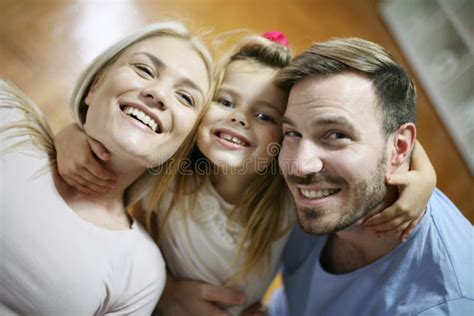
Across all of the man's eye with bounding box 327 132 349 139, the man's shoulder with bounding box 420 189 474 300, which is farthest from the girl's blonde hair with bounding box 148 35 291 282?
the man's shoulder with bounding box 420 189 474 300

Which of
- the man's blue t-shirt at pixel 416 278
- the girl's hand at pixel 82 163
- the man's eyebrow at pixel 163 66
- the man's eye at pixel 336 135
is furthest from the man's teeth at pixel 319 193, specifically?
the girl's hand at pixel 82 163

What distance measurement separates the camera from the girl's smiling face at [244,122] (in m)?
0.98

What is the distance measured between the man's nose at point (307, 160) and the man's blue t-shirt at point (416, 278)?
0.98 ft

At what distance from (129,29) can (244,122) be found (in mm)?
975

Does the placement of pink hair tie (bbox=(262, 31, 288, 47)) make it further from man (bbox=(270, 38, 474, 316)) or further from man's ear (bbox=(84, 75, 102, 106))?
man's ear (bbox=(84, 75, 102, 106))

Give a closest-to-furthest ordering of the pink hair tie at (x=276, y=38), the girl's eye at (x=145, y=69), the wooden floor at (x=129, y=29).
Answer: the girl's eye at (x=145, y=69)
the pink hair tie at (x=276, y=38)
the wooden floor at (x=129, y=29)

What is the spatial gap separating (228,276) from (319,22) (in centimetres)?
182

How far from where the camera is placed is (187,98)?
3.17ft

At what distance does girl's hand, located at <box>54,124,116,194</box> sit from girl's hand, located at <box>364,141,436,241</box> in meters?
0.61

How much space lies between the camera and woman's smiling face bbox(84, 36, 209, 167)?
88 centimetres

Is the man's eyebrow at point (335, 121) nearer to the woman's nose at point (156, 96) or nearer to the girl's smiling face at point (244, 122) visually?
the girl's smiling face at point (244, 122)

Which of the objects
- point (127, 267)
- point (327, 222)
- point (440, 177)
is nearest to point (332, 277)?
point (327, 222)

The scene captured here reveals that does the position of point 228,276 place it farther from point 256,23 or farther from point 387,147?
point 256,23

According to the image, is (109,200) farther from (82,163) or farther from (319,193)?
(319,193)
